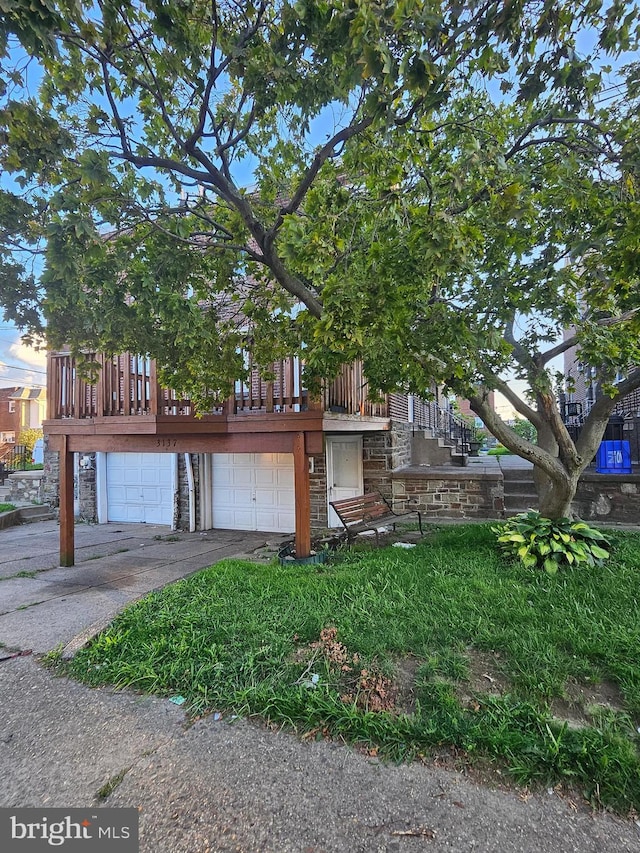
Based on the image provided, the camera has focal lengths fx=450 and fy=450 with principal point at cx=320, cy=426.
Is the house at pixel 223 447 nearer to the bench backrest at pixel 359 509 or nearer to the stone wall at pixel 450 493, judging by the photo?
the stone wall at pixel 450 493

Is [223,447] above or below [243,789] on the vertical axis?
above

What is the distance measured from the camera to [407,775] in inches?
94.0

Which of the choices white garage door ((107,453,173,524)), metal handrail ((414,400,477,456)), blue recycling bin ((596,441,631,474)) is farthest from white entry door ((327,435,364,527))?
blue recycling bin ((596,441,631,474))

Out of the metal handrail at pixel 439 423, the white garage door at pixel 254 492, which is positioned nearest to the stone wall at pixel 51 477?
the white garage door at pixel 254 492

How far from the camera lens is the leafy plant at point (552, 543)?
484cm

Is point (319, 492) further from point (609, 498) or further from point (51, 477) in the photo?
point (51, 477)

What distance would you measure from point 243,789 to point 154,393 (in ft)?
18.0

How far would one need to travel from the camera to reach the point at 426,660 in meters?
3.27

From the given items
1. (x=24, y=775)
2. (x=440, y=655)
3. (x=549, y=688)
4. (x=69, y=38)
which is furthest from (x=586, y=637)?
(x=69, y=38)

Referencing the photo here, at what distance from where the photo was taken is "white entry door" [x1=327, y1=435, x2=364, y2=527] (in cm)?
873

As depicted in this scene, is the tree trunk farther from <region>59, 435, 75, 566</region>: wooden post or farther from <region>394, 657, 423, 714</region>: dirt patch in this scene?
<region>59, 435, 75, 566</region>: wooden post

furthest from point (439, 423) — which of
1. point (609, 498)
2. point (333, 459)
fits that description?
point (609, 498)

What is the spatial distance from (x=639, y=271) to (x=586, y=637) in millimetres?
2778

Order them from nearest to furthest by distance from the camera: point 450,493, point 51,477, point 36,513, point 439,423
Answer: point 450,493 → point 36,513 → point 51,477 → point 439,423
